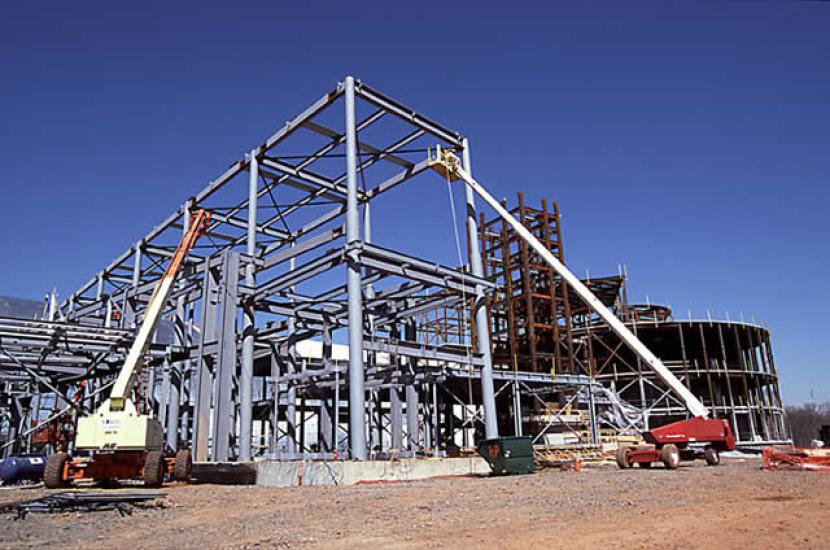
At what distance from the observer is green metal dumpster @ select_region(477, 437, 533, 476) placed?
18.3m

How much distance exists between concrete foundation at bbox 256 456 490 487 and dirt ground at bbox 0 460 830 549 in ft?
7.15

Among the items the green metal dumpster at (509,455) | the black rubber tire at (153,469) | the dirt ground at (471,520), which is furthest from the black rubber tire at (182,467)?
the green metal dumpster at (509,455)

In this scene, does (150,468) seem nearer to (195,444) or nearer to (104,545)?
(195,444)

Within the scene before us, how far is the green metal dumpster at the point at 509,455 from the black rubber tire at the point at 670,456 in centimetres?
449

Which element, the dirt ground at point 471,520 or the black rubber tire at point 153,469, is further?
the black rubber tire at point 153,469

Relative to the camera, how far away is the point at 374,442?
27.2m

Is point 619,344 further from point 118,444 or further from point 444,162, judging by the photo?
point 118,444

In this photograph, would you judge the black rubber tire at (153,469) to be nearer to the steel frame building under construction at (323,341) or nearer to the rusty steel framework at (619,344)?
the steel frame building under construction at (323,341)

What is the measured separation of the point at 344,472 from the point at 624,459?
33.7 ft

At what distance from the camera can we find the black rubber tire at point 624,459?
20.4m

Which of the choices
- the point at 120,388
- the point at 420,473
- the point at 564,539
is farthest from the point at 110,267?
the point at 564,539

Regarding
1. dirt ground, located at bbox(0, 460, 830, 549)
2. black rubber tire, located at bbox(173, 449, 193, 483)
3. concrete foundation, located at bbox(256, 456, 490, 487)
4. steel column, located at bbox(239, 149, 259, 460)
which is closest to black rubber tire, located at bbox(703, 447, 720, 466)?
dirt ground, located at bbox(0, 460, 830, 549)

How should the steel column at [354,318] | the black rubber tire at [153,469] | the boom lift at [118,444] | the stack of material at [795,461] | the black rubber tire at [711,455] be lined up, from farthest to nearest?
the black rubber tire at [711,455] < the stack of material at [795,461] < the steel column at [354,318] < the black rubber tire at [153,469] < the boom lift at [118,444]

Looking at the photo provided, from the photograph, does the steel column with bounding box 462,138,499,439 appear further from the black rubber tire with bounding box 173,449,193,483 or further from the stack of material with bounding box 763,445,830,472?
the black rubber tire with bounding box 173,449,193,483
